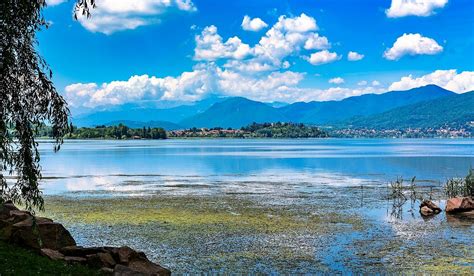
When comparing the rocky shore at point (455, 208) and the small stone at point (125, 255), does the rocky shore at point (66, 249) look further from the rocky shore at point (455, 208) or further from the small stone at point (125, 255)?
the rocky shore at point (455, 208)

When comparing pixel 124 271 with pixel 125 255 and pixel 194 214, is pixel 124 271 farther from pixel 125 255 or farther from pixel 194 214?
pixel 194 214

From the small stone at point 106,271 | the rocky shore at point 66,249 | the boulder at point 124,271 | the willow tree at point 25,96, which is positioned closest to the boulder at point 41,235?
the rocky shore at point 66,249

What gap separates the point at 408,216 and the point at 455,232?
710 centimetres

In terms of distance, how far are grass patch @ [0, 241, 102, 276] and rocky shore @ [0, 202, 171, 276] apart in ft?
2.15

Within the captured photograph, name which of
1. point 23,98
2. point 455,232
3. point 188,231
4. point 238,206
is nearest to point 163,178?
point 238,206

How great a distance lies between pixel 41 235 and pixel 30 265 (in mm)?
4874

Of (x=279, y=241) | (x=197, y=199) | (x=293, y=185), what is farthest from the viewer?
(x=293, y=185)

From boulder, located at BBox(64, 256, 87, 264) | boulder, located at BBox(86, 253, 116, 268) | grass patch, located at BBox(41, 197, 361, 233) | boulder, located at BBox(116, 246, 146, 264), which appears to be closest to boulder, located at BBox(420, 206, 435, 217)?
grass patch, located at BBox(41, 197, 361, 233)

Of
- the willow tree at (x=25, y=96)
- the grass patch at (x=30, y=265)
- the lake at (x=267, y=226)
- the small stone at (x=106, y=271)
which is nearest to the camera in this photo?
the willow tree at (x=25, y=96)

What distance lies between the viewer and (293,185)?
6397 cm

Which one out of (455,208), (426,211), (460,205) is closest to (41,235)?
(426,211)

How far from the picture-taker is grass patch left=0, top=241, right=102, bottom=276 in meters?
18.3

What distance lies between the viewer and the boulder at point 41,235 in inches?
882

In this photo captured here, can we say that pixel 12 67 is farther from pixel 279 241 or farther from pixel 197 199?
pixel 197 199
